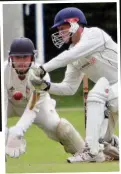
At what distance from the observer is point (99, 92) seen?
7297mm

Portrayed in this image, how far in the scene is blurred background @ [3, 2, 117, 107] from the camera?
7312 millimetres

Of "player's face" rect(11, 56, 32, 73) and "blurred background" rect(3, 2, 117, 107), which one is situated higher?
"blurred background" rect(3, 2, 117, 107)

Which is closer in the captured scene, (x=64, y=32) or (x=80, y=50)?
(x=80, y=50)

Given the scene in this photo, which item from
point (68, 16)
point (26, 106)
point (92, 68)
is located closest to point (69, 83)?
point (92, 68)

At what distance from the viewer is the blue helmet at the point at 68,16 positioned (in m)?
7.33

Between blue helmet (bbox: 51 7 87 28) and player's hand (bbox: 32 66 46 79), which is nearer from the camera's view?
player's hand (bbox: 32 66 46 79)

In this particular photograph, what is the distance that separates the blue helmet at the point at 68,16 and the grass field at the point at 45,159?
1.83 ft

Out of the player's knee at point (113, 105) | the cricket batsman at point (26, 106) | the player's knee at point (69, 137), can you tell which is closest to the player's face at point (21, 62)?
the cricket batsman at point (26, 106)

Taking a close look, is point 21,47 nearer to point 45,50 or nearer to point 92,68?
point 45,50

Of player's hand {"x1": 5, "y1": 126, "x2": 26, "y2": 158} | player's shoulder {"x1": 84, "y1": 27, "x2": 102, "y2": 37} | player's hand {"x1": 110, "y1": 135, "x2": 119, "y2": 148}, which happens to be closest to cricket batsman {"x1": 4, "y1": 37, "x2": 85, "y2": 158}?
player's hand {"x1": 5, "y1": 126, "x2": 26, "y2": 158}

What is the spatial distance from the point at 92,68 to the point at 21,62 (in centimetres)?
41

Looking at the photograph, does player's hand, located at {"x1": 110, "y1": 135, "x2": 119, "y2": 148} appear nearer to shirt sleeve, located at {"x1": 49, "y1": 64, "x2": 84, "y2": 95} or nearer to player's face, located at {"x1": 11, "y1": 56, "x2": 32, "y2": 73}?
shirt sleeve, located at {"x1": 49, "y1": 64, "x2": 84, "y2": 95}

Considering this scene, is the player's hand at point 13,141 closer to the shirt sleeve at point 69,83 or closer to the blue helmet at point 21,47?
the shirt sleeve at point 69,83

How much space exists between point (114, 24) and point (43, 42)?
0.43 metres
